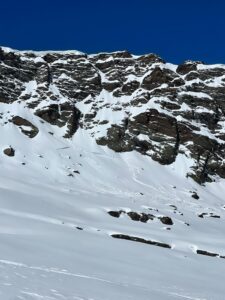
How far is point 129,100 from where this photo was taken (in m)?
112

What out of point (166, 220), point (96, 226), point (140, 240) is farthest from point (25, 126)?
point (140, 240)

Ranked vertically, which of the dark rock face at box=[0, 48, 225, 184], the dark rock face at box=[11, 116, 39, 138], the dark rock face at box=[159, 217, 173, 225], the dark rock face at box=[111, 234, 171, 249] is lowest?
the dark rock face at box=[111, 234, 171, 249]

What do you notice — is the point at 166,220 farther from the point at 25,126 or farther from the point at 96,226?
the point at 25,126

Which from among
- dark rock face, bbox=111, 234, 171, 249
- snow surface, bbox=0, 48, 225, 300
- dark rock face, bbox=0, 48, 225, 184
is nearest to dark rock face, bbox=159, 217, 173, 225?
snow surface, bbox=0, 48, 225, 300

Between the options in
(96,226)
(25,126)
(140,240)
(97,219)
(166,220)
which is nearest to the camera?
(140,240)

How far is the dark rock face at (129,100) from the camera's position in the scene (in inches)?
3949

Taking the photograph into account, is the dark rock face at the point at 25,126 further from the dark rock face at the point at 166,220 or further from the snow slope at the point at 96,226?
the dark rock face at the point at 166,220

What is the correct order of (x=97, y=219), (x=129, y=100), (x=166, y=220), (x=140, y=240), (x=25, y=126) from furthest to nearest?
(x=129, y=100) → (x=25, y=126) → (x=166, y=220) → (x=97, y=219) → (x=140, y=240)

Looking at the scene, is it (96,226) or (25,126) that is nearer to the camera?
(96,226)

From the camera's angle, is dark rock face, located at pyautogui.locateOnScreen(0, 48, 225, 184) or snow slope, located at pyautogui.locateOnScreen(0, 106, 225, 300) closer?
snow slope, located at pyautogui.locateOnScreen(0, 106, 225, 300)

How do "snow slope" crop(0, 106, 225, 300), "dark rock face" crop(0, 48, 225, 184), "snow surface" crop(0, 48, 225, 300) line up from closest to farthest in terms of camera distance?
1. "snow slope" crop(0, 106, 225, 300)
2. "snow surface" crop(0, 48, 225, 300)
3. "dark rock face" crop(0, 48, 225, 184)

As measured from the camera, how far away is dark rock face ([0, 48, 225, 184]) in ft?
329

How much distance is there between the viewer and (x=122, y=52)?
411 feet

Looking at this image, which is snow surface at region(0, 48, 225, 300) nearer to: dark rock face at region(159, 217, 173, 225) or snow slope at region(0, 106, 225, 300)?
snow slope at region(0, 106, 225, 300)
